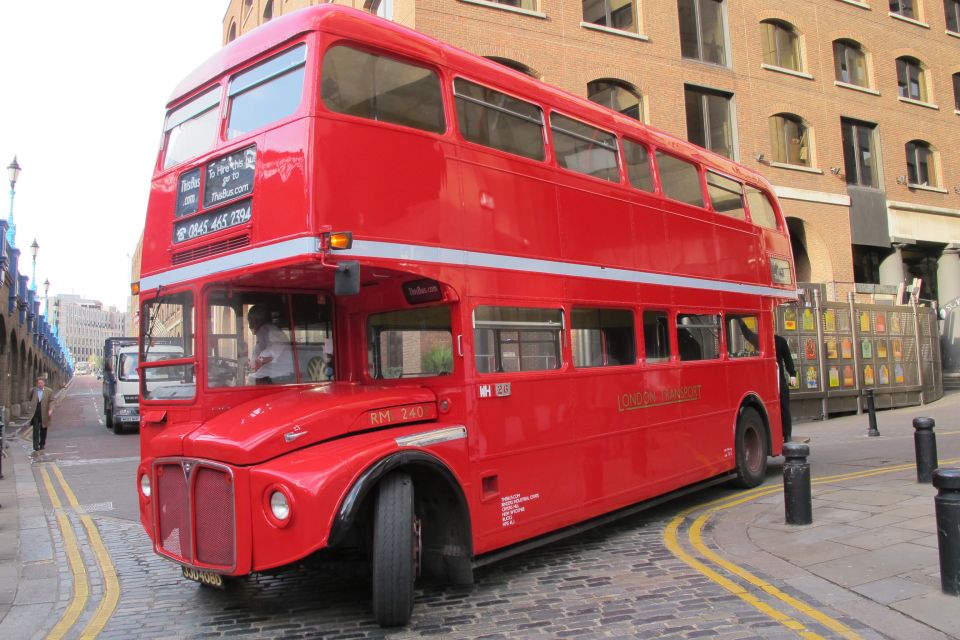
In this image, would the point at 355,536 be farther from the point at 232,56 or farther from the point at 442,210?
the point at 232,56

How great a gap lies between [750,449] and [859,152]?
60.5 ft

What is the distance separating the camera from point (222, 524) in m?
4.24

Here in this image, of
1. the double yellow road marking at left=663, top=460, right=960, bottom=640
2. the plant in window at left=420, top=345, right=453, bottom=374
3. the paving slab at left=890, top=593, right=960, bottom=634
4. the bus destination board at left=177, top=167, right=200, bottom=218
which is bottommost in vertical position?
the double yellow road marking at left=663, top=460, right=960, bottom=640

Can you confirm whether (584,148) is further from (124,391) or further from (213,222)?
(124,391)

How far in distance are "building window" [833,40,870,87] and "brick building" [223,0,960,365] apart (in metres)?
0.05

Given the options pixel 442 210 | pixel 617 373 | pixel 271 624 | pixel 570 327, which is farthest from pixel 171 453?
pixel 617 373

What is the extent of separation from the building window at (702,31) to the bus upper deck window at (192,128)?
17.2 m

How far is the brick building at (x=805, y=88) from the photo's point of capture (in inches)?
675

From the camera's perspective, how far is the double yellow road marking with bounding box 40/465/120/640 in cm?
466

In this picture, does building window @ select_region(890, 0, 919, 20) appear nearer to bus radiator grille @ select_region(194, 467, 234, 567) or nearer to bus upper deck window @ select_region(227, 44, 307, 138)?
bus upper deck window @ select_region(227, 44, 307, 138)

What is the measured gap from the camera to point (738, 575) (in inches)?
210

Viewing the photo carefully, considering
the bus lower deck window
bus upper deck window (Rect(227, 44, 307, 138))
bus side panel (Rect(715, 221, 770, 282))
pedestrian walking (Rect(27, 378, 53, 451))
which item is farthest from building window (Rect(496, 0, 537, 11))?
pedestrian walking (Rect(27, 378, 53, 451))

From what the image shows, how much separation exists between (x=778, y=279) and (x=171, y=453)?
826cm

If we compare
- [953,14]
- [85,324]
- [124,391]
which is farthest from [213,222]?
[85,324]
